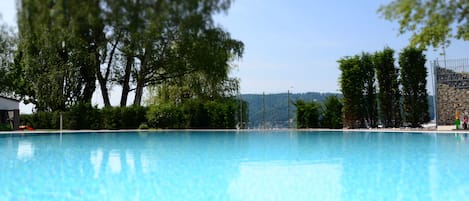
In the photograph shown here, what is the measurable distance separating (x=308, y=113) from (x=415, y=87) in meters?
4.56

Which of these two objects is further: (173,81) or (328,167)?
(173,81)

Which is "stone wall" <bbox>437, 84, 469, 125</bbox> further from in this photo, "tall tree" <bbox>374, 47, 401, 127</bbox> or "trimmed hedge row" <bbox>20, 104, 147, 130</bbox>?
"trimmed hedge row" <bbox>20, 104, 147, 130</bbox>

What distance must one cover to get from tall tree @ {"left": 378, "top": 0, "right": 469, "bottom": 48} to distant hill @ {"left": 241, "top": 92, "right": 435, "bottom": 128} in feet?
52.4

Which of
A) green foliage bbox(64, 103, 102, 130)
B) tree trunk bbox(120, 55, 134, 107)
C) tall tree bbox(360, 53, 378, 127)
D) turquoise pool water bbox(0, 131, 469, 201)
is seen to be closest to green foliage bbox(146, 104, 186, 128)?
tree trunk bbox(120, 55, 134, 107)

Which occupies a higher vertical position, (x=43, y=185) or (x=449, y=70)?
(x=449, y=70)

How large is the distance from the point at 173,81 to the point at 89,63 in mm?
5223

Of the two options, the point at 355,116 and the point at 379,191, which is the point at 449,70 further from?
the point at 379,191

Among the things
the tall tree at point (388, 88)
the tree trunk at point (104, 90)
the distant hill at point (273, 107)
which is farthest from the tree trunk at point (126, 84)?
the tall tree at point (388, 88)

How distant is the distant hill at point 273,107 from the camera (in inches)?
822

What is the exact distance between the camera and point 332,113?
779 inches

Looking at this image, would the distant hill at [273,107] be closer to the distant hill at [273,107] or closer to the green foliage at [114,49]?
the distant hill at [273,107]

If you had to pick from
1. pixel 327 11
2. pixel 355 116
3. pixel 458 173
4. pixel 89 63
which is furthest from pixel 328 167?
pixel 89 63

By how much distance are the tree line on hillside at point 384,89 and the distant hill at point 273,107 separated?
1.25m

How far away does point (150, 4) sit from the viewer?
2.99 meters
